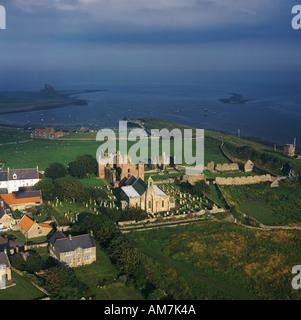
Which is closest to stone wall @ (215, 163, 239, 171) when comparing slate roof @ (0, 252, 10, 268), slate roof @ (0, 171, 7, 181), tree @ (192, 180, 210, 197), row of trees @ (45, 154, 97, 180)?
tree @ (192, 180, 210, 197)

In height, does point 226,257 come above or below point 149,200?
below

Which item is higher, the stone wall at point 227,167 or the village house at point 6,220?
the stone wall at point 227,167

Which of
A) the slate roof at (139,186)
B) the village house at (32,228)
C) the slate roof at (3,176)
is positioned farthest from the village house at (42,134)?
the village house at (32,228)

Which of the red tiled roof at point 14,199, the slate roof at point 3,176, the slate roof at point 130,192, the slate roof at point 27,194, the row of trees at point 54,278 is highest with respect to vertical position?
the slate roof at point 3,176

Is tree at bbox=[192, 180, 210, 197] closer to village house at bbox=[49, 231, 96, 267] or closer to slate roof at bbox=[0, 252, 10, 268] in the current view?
village house at bbox=[49, 231, 96, 267]

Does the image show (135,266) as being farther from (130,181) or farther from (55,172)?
(55,172)

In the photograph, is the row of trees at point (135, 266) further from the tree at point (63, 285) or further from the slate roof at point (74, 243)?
the tree at point (63, 285)

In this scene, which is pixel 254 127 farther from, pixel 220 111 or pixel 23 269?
pixel 23 269


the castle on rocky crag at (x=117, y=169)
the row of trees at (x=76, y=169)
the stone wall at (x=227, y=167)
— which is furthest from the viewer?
the stone wall at (x=227, y=167)

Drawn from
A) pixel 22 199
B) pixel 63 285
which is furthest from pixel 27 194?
pixel 63 285
